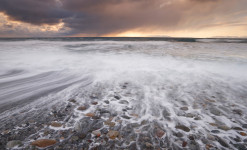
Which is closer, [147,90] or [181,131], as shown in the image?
[181,131]

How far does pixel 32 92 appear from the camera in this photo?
10.6 feet

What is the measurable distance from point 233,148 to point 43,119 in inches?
119

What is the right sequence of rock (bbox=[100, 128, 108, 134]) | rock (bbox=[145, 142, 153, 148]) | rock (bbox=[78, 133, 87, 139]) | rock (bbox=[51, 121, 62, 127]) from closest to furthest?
rock (bbox=[145, 142, 153, 148]) → rock (bbox=[78, 133, 87, 139]) → rock (bbox=[100, 128, 108, 134]) → rock (bbox=[51, 121, 62, 127])

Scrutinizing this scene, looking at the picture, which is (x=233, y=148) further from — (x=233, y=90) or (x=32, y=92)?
(x=32, y=92)

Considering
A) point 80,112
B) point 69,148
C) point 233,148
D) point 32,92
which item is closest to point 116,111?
point 80,112

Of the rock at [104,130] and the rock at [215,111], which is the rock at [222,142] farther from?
the rock at [104,130]

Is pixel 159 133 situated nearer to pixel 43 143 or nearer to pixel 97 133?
pixel 97 133

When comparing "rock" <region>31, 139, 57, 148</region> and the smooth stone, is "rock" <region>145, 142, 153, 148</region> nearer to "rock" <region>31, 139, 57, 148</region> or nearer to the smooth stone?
the smooth stone

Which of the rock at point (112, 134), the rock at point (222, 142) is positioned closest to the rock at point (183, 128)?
the rock at point (222, 142)

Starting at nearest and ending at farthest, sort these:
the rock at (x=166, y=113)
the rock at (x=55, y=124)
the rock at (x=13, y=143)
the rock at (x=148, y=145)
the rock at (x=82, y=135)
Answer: the rock at (x=13, y=143)
the rock at (x=148, y=145)
the rock at (x=82, y=135)
the rock at (x=55, y=124)
the rock at (x=166, y=113)

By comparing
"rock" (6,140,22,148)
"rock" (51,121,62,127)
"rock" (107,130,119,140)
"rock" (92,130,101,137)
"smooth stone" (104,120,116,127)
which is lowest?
"rock" (107,130,119,140)

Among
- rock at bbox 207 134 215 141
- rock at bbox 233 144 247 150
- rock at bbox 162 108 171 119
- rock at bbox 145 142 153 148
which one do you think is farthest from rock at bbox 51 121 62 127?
rock at bbox 233 144 247 150

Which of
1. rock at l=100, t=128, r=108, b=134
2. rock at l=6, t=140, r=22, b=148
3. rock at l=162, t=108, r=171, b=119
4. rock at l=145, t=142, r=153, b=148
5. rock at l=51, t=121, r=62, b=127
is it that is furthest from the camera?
rock at l=162, t=108, r=171, b=119

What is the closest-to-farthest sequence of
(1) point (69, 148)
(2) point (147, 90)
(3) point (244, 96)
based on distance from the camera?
1. (1) point (69, 148)
2. (3) point (244, 96)
3. (2) point (147, 90)
